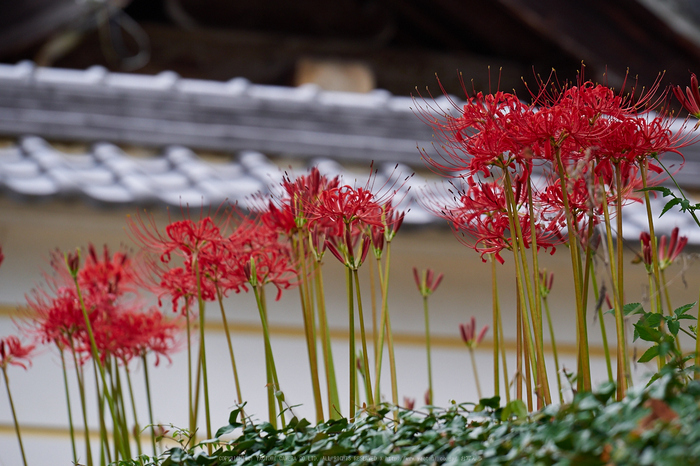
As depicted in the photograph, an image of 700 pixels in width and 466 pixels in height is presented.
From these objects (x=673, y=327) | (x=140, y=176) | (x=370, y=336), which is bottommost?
(x=370, y=336)

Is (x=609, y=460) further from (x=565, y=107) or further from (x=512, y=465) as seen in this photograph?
(x=565, y=107)

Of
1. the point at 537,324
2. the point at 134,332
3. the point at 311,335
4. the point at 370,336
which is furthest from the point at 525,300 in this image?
the point at 370,336

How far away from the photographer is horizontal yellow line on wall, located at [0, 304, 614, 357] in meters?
1.70

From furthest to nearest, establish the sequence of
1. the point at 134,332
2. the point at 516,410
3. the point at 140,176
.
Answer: the point at 140,176 → the point at 134,332 → the point at 516,410

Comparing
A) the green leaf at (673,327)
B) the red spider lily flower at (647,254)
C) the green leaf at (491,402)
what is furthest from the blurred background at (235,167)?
the green leaf at (491,402)

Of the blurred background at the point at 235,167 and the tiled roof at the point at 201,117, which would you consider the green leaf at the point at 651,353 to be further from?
the tiled roof at the point at 201,117

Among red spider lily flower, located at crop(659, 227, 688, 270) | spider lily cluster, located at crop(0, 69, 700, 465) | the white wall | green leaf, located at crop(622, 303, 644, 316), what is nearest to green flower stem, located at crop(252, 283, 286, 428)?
spider lily cluster, located at crop(0, 69, 700, 465)

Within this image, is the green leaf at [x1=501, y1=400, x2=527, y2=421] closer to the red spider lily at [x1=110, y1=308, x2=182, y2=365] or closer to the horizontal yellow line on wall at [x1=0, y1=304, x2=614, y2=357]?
the red spider lily at [x1=110, y1=308, x2=182, y2=365]

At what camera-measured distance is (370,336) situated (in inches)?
68.9

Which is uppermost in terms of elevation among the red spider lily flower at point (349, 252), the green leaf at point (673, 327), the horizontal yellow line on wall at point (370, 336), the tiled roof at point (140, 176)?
the tiled roof at point (140, 176)

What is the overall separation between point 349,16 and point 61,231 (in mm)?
1993

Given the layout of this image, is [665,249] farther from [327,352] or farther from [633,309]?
[327,352]

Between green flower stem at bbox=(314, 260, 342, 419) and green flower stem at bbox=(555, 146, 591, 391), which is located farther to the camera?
green flower stem at bbox=(314, 260, 342, 419)

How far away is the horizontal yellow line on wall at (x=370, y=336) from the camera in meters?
1.70
